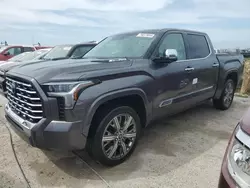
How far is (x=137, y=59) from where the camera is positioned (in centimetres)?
345

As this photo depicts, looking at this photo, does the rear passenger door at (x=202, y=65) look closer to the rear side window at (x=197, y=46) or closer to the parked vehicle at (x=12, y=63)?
the rear side window at (x=197, y=46)

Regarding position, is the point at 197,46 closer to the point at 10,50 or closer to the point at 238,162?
the point at 238,162

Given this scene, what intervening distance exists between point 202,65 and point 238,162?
131 inches

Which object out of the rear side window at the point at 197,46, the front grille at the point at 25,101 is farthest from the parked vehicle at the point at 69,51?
the front grille at the point at 25,101

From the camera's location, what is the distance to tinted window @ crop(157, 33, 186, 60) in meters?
3.84

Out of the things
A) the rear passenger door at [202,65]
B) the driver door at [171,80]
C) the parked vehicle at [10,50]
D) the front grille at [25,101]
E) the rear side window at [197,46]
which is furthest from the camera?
the parked vehicle at [10,50]

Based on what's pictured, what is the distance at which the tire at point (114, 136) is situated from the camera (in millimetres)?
2902

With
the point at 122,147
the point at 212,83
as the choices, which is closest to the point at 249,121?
the point at 122,147

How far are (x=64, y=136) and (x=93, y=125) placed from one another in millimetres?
401

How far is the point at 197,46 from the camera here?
4.77m

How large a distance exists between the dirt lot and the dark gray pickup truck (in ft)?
0.84

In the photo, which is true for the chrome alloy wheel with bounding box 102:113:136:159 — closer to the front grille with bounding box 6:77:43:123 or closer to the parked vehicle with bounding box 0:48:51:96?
the front grille with bounding box 6:77:43:123

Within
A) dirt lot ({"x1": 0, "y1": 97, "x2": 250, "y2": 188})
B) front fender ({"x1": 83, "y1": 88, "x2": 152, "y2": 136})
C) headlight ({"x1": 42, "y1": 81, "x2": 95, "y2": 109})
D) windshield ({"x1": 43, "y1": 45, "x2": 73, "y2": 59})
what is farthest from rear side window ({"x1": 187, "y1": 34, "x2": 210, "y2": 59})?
windshield ({"x1": 43, "y1": 45, "x2": 73, "y2": 59})

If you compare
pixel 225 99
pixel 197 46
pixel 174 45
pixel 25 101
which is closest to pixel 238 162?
pixel 25 101
